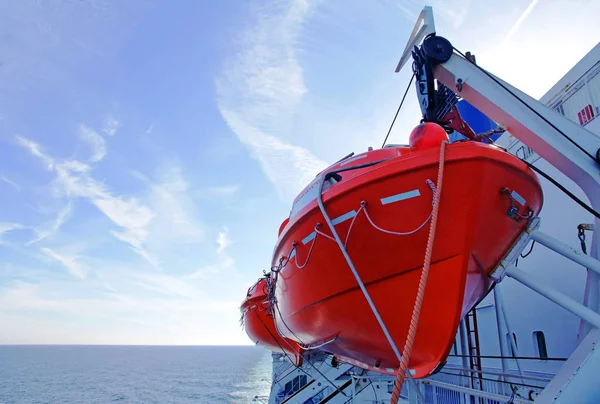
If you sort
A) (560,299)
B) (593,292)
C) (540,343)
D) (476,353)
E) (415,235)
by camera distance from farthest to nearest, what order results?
(476,353) → (540,343) → (593,292) → (560,299) → (415,235)

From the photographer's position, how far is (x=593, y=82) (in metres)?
5.50

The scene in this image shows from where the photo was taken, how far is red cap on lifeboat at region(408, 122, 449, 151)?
3.12m

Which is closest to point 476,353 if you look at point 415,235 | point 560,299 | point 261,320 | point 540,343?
point 540,343

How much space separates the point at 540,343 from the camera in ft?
19.0

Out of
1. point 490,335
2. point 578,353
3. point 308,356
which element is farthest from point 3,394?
point 578,353

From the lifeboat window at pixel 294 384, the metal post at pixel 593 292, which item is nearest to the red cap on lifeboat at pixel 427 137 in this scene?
the metal post at pixel 593 292

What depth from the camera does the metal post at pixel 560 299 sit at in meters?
3.02

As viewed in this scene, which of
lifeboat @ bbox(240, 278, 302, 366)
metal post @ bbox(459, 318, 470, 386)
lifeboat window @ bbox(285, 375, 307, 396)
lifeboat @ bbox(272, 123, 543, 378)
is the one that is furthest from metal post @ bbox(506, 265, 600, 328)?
lifeboat window @ bbox(285, 375, 307, 396)

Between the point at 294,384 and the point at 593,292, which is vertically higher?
the point at 593,292

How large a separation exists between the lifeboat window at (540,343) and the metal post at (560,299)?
3115 millimetres

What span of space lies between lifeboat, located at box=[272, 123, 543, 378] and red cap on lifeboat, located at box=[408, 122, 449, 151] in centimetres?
1

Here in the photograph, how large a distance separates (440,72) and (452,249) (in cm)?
217

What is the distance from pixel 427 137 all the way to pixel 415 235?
848mm

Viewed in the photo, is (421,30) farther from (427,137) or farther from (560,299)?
(560,299)
